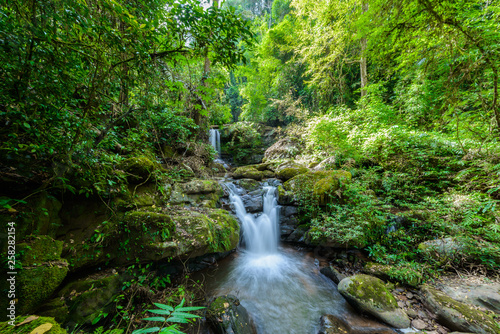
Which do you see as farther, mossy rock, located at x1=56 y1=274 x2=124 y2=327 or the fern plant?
mossy rock, located at x1=56 y1=274 x2=124 y2=327

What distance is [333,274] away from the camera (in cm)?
410

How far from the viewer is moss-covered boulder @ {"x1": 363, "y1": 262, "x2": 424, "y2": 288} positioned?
137 inches

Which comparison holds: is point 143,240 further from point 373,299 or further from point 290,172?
point 290,172

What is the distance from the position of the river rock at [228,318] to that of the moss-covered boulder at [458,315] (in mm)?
3063

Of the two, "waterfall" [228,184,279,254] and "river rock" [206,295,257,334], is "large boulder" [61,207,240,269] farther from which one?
"waterfall" [228,184,279,254]

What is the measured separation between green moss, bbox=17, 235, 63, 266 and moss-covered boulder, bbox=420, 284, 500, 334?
18.5ft

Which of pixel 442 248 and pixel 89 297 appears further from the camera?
pixel 442 248

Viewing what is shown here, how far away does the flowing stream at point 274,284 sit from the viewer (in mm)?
3246

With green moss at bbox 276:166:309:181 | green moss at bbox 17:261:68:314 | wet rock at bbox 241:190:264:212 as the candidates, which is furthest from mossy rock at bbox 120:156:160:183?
green moss at bbox 276:166:309:181

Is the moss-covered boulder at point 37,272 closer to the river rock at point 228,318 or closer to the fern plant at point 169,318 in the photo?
the river rock at point 228,318

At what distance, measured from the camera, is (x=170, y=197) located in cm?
421

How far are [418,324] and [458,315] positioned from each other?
22.6 inches

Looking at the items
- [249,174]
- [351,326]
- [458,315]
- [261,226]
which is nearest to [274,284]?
[351,326]

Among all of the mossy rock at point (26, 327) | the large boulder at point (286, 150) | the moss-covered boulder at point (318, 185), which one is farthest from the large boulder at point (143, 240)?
the large boulder at point (286, 150)
